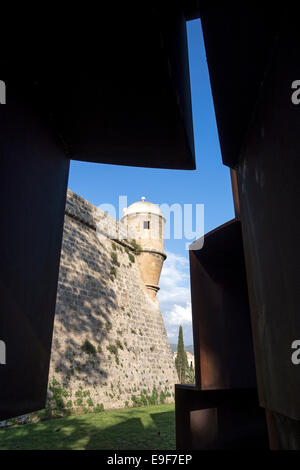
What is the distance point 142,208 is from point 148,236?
2070mm

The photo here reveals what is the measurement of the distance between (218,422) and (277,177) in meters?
4.41

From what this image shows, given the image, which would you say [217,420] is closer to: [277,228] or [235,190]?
[235,190]

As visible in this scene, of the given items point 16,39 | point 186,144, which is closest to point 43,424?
point 186,144

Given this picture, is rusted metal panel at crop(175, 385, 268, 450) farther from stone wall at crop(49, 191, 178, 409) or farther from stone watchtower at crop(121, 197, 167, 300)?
stone watchtower at crop(121, 197, 167, 300)

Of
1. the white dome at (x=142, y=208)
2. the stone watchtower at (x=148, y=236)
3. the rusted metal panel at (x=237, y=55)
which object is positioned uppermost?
the white dome at (x=142, y=208)

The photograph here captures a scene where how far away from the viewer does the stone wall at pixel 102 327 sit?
1096cm

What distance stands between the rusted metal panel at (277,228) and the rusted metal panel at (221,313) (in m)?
1.67

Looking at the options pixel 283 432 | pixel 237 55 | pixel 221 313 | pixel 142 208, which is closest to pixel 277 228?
pixel 237 55

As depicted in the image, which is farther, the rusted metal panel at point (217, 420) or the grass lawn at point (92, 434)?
the grass lawn at point (92, 434)

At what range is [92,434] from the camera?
6.69m

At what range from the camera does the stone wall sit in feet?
36.0

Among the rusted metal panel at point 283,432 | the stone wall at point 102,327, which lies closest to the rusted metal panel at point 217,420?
the rusted metal panel at point 283,432

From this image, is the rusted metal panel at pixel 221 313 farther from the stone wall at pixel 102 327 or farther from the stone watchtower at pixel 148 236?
the stone watchtower at pixel 148 236

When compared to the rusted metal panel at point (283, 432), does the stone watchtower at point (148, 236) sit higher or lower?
higher
